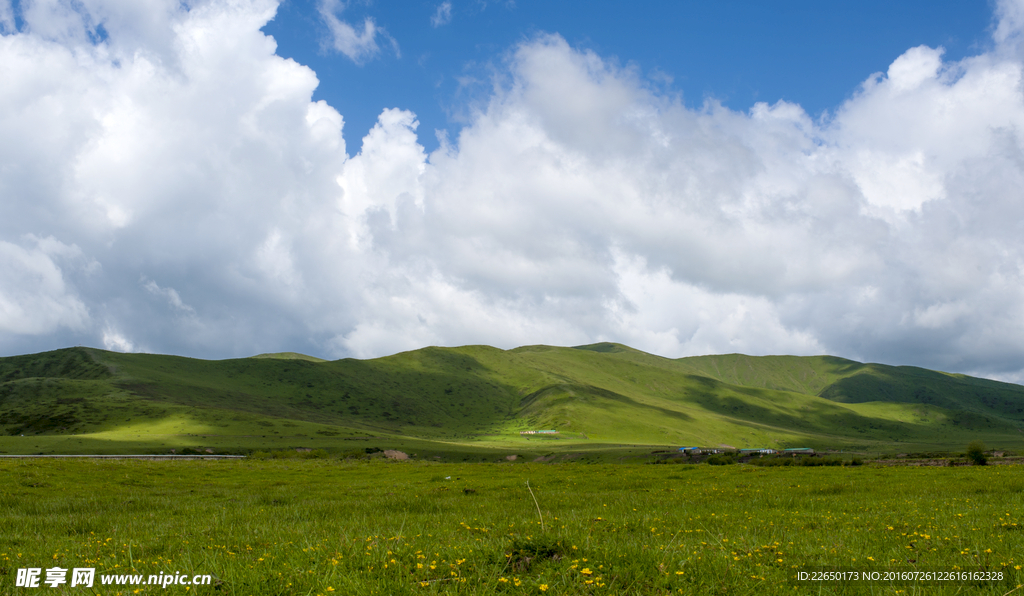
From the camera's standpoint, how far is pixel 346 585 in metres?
6.05

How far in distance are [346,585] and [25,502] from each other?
91.8 feet

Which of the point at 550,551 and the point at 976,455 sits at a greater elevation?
the point at 550,551

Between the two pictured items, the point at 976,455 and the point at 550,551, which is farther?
the point at 976,455

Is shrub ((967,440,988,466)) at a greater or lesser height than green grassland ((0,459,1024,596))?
lesser

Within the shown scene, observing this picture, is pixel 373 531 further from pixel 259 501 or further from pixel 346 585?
pixel 259 501

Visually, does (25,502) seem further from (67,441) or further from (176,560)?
(67,441)

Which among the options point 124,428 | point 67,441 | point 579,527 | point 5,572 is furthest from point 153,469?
point 124,428

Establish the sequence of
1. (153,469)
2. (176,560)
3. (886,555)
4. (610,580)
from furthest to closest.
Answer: (153,469)
(886,555)
(176,560)
(610,580)

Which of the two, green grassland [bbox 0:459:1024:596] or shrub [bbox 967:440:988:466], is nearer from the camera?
green grassland [bbox 0:459:1024:596]

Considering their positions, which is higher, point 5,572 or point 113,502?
point 5,572

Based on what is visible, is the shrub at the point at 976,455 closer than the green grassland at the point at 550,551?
No

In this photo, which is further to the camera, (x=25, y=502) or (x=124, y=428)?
(x=124, y=428)

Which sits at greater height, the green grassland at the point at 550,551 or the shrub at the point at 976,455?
the green grassland at the point at 550,551

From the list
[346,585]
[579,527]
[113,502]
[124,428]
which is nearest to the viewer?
[346,585]
